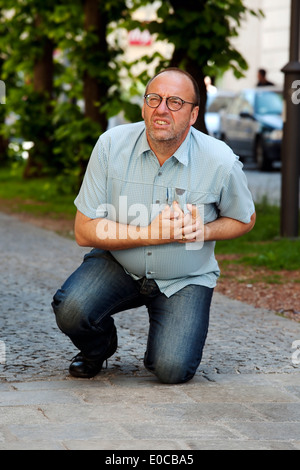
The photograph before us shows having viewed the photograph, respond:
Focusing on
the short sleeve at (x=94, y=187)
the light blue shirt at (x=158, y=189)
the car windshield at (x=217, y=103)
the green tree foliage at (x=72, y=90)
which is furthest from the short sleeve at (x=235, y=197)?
the car windshield at (x=217, y=103)

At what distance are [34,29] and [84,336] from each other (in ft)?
46.2

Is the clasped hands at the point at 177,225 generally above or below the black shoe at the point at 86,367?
above

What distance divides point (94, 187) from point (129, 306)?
0.64 meters

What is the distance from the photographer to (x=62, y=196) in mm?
15750

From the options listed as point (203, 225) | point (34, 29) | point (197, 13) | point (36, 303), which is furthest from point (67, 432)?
point (34, 29)

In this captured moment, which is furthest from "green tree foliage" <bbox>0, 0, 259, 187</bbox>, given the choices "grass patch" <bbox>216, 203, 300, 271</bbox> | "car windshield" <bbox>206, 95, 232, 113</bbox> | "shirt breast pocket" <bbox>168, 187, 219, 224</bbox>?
"car windshield" <bbox>206, 95, 232, 113</bbox>

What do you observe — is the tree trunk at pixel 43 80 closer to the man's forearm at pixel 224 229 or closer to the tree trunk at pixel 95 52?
the tree trunk at pixel 95 52

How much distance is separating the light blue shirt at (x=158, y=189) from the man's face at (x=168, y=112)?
0.39 ft

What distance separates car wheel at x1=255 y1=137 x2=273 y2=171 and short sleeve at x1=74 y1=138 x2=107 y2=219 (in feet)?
55.1

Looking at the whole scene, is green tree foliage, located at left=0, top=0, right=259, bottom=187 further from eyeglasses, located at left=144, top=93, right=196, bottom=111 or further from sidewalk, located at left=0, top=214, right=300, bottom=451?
eyeglasses, located at left=144, top=93, right=196, bottom=111

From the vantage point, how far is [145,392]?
491 cm

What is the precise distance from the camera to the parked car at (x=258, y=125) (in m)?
21.4

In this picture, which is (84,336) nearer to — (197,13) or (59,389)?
(59,389)
